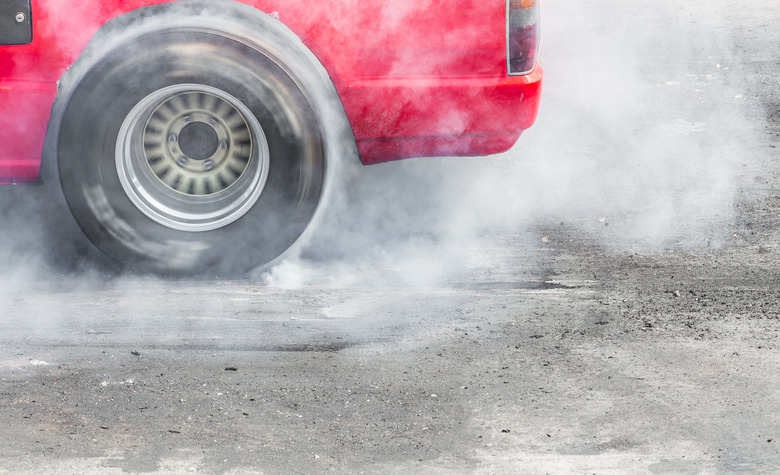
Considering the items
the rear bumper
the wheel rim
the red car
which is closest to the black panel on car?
the red car

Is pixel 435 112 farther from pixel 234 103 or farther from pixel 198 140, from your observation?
pixel 198 140

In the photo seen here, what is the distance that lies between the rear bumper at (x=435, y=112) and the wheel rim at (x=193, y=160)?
18.2 inches

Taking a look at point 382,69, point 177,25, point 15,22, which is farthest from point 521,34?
point 15,22

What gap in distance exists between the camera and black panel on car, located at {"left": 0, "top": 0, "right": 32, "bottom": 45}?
346 cm

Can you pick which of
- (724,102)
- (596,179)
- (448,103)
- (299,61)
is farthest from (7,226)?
(724,102)

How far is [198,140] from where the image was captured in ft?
12.7

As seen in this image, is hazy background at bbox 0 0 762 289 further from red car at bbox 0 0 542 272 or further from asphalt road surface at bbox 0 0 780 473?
red car at bbox 0 0 542 272

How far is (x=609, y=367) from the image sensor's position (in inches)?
124

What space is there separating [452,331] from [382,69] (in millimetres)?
1132

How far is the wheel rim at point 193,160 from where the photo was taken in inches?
149

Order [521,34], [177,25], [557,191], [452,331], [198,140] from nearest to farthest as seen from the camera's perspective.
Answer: [452,331] < [177,25] < [521,34] < [198,140] < [557,191]

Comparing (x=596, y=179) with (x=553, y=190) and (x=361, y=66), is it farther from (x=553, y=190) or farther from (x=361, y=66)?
(x=361, y=66)

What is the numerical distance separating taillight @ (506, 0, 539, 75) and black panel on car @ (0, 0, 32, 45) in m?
1.95

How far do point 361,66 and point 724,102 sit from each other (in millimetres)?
3544
